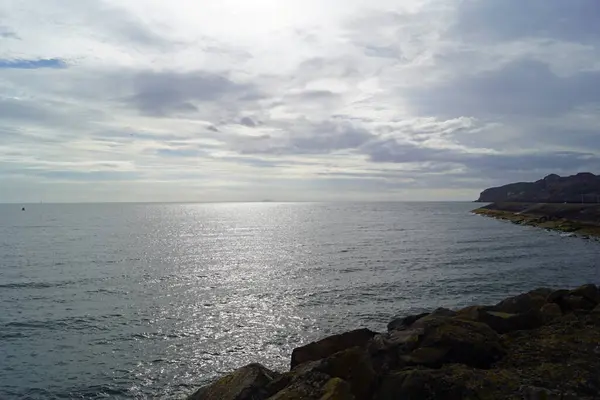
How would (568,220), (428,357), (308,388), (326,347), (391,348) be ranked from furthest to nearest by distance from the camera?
(568,220), (326,347), (391,348), (428,357), (308,388)

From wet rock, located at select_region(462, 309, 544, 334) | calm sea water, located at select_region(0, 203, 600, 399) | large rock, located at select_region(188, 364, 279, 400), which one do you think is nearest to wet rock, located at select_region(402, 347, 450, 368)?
large rock, located at select_region(188, 364, 279, 400)

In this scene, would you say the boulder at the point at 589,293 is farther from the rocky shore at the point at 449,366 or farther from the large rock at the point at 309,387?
the large rock at the point at 309,387

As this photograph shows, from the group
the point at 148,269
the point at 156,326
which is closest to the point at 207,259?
the point at 148,269

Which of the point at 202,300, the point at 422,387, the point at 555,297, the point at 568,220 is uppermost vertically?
the point at 422,387

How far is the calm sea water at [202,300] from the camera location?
17.0 meters

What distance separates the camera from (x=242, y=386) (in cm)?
1011

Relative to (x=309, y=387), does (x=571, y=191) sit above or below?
above

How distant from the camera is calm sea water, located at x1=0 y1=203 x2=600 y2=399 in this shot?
17000 mm

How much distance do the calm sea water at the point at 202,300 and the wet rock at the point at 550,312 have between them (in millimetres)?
7700

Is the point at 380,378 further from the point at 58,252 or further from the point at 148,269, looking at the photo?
the point at 58,252

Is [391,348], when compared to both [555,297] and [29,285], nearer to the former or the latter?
[555,297]

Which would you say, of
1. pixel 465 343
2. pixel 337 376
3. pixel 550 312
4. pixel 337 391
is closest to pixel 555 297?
pixel 550 312

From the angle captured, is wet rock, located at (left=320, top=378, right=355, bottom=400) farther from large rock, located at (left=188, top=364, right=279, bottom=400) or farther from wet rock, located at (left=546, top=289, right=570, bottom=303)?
wet rock, located at (left=546, top=289, right=570, bottom=303)

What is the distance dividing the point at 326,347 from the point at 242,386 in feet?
12.4
